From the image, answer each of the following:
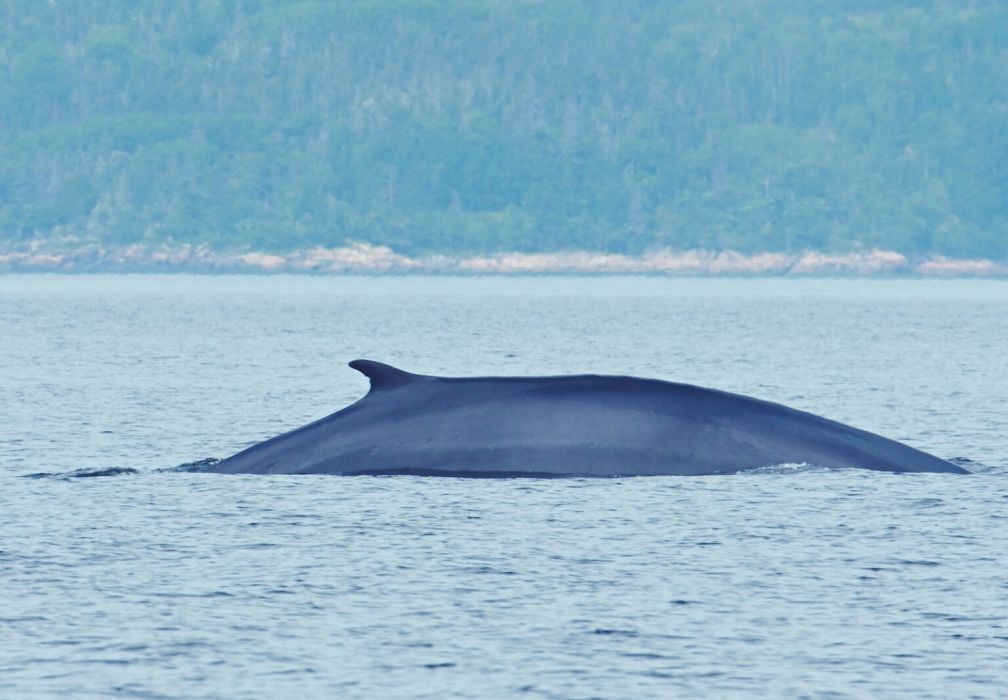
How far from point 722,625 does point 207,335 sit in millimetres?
79376

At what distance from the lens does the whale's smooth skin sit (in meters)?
24.8

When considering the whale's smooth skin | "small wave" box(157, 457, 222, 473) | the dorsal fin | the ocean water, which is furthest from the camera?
"small wave" box(157, 457, 222, 473)

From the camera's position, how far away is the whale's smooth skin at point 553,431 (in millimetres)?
24750

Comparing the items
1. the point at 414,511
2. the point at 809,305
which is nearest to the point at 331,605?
the point at 414,511

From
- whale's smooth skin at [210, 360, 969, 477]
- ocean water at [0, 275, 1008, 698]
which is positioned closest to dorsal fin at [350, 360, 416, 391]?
whale's smooth skin at [210, 360, 969, 477]

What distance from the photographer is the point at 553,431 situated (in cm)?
2478

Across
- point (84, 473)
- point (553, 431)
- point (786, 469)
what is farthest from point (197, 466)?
point (786, 469)

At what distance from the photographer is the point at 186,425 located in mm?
37750

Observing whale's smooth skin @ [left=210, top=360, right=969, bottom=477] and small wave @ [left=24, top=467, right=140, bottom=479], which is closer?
whale's smooth skin @ [left=210, top=360, right=969, bottom=477]

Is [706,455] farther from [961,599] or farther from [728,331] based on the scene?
[728,331]

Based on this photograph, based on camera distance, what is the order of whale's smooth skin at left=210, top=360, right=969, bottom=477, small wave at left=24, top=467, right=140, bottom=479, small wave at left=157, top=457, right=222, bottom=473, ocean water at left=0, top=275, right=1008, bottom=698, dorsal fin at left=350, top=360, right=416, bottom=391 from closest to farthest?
ocean water at left=0, top=275, right=1008, bottom=698 < dorsal fin at left=350, top=360, right=416, bottom=391 < whale's smooth skin at left=210, top=360, right=969, bottom=477 < small wave at left=24, top=467, right=140, bottom=479 < small wave at left=157, top=457, right=222, bottom=473

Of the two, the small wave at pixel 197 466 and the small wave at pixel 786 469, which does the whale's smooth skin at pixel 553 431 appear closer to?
the small wave at pixel 786 469

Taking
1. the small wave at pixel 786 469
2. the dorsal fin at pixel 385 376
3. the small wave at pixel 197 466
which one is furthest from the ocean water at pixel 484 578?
the dorsal fin at pixel 385 376

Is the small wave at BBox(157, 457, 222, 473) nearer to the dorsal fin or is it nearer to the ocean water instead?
the ocean water
